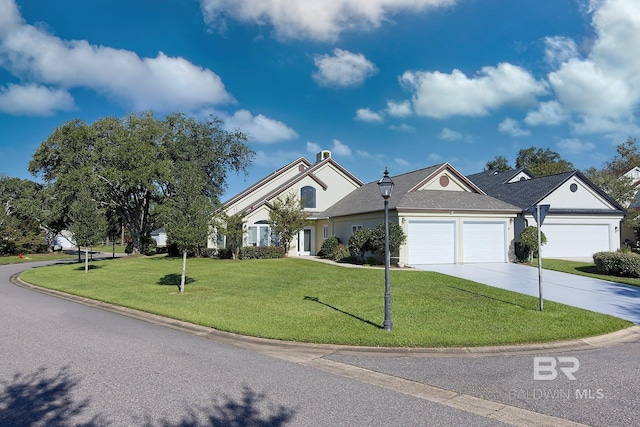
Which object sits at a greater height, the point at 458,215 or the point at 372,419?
the point at 458,215

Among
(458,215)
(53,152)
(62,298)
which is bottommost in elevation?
(62,298)

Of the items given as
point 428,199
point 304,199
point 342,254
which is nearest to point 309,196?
point 304,199

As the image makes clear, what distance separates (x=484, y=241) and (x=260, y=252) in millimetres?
13742

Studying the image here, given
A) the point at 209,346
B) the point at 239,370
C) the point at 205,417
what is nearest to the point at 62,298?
the point at 209,346

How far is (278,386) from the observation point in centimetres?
565

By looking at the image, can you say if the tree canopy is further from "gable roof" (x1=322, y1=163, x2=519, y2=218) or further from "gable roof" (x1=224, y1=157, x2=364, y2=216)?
"gable roof" (x1=322, y1=163, x2=519, y2=218)

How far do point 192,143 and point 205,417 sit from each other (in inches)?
1298

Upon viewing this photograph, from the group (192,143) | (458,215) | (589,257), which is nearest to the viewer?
(458,215)

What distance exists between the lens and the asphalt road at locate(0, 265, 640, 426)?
468cm

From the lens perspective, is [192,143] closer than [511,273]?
No

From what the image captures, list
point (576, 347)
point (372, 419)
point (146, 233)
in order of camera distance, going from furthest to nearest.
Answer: point (146, 233) < point (576, 347) < point (372, 419)

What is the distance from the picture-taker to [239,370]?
6.33m

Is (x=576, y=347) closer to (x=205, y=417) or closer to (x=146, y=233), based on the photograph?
(x=205, y=417)

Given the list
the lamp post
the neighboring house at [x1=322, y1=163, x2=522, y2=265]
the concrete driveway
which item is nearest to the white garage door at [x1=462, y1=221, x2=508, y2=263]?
the neighboring house at [x1=322, y1=163, x2=522, y2=265]
